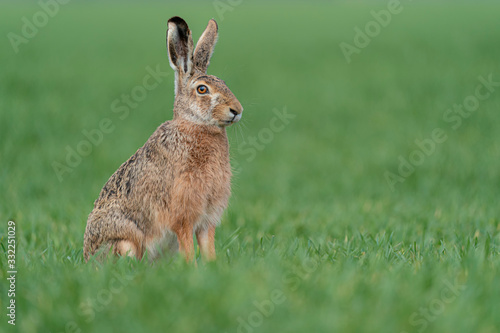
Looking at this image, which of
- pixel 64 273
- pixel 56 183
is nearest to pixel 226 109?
pixel 64 273

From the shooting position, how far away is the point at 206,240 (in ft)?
14.7

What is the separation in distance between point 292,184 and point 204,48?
5.57 metres

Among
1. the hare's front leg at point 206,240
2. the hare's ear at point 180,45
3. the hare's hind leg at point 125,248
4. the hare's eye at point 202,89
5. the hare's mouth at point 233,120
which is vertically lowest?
the hare's hind leg at point 125,248

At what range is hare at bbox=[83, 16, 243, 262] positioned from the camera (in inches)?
163

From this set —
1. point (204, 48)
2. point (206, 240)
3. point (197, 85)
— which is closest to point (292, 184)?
point (206, 240)

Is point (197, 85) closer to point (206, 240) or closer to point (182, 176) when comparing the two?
point (182, 176)

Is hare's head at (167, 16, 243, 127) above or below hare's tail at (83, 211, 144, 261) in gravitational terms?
above

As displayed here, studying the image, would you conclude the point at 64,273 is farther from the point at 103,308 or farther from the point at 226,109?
the point at 226,109

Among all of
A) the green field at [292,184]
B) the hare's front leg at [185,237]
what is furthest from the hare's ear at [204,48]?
the hare's front leg at [185,237]

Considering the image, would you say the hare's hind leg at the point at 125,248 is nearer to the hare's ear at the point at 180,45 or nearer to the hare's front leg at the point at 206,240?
the hare's front leg at the point at 206,240

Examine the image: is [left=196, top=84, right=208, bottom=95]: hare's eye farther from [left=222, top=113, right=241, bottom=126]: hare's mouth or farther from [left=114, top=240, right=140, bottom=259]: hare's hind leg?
[left=114, top=240, right=140, bottom=259]: hare's hind leg

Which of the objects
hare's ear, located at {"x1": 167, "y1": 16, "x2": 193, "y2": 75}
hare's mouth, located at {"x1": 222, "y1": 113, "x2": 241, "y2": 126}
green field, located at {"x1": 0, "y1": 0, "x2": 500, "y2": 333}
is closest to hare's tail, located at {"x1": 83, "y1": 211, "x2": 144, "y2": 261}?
green field, located at {"x1": 0, "y1": 0, "x2": 500, "y2": 333}

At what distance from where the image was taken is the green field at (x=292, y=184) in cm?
320

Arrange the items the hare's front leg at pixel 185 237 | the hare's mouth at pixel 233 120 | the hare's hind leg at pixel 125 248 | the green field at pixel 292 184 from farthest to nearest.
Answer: the hare's hind leg at pixel 125 248 → the hare's front leg at pixel 185 237 → the hare's mouth at pixel 233 120 → the green field at pixel 292 184
